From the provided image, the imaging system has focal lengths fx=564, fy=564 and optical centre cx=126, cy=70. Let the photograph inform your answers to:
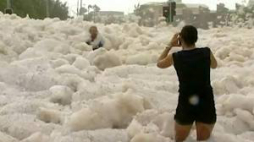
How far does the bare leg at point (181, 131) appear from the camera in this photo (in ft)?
14.5

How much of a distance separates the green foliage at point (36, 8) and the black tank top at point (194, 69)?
78.8 ft

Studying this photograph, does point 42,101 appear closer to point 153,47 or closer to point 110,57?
point 110,57

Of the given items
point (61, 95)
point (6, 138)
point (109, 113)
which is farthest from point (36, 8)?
point (6, 138)

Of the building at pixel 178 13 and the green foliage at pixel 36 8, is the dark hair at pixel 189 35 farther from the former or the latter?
the green foliage at pixel 36 8

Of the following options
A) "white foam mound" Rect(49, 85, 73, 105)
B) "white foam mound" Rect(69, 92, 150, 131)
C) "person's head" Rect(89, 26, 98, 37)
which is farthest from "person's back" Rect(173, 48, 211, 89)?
"person's head" Rect(89, 26, 98, 37)

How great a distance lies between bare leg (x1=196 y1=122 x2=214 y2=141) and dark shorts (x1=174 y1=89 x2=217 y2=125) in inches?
1.3

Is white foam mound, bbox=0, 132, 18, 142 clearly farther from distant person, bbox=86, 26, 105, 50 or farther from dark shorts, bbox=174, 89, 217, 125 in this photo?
distant person, bbox=86, 26, 105, 50

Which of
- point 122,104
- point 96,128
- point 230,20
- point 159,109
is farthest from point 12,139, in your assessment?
point 230,20

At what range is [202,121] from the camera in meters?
4.43

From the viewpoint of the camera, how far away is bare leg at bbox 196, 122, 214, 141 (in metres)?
4.45

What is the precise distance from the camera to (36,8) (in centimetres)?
3653

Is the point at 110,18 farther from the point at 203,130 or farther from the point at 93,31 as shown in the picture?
the point at 203,130

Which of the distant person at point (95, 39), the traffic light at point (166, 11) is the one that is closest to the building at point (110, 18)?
the traffic light at point (166, 11)

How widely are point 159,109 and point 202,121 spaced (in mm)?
754
